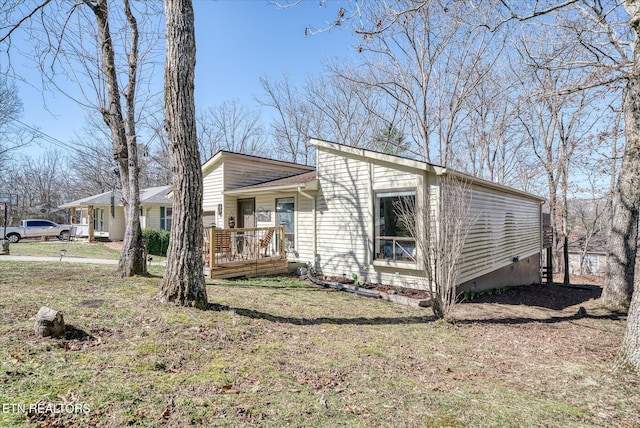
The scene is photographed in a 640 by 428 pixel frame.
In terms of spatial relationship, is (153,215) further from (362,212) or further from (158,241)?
(362,212)

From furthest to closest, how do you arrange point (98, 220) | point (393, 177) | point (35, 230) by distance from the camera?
point (98, 220) → point (35, 230) → point (393, 177)

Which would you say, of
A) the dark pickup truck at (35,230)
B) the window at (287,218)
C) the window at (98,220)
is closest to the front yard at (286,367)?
the window at (287,218)

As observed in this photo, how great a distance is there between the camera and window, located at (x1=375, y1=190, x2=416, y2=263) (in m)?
8.48

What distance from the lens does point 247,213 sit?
12859 millimetres

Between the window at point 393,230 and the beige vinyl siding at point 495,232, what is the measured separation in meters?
1.44

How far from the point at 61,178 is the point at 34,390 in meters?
43.3

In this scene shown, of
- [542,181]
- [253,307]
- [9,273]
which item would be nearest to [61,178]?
[9,273]

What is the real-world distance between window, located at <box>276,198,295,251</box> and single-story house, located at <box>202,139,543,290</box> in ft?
0.11

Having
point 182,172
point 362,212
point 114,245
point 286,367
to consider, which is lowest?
point 286,367

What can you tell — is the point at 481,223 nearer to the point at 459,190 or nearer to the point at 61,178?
the point at 459,190

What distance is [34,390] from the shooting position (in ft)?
8.77

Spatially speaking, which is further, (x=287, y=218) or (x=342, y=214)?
(x=287, y=218)

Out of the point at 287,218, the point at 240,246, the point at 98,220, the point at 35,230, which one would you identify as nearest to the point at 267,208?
the point at 287,218

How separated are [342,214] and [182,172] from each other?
548 cm
